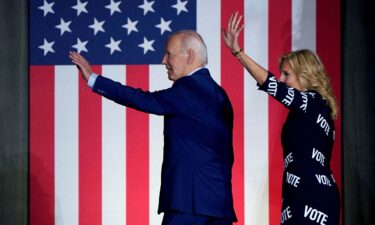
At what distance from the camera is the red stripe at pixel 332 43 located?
3783 millimetres

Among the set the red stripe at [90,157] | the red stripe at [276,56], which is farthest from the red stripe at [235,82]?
the red stripe at [90,157]

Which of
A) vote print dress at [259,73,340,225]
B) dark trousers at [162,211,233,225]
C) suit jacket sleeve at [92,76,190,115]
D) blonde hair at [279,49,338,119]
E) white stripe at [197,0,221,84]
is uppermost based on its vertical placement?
white stripe at [197,0,221,84]

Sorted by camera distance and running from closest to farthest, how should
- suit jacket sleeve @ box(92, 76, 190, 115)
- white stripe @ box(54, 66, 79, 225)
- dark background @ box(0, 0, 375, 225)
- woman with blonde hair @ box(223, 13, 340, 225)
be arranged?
suit jacket sleeve @ box(92, 76, 190, 115), woman with blonde hair @ box(223, 13, 340, 225), dark background @ box(0, 0, 375, 225), white stripe @ box(54, 66, 79, 225)

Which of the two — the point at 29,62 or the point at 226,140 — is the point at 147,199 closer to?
the point at 29,62

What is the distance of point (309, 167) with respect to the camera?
2459mm

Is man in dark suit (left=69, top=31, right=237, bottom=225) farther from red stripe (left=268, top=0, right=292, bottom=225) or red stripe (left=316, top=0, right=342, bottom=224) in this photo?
red stripe (left=316, top=0, right=342, bottom=224)

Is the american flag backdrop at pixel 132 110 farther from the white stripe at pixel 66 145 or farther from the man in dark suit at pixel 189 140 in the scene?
the man in dark suit at pixel 189 140

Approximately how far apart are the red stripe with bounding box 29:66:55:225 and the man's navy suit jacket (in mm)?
1646


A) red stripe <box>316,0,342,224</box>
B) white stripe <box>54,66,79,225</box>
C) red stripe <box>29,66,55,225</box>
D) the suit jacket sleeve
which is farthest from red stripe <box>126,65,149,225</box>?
the suit jacket sleeve

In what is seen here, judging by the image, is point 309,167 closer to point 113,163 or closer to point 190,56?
point 190,56

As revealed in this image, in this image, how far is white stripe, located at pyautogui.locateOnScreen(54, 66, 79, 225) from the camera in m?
3.85

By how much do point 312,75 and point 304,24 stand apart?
1.34 m

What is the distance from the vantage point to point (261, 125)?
381 centimetres

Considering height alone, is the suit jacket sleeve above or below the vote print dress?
above
